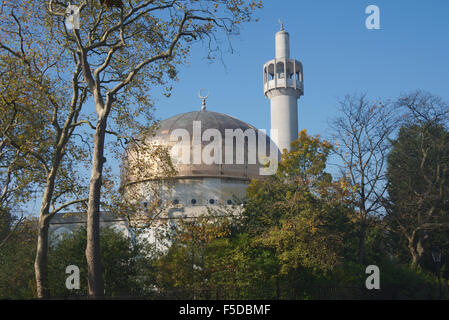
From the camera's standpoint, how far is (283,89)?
45.2m

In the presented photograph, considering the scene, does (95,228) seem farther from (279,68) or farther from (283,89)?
(279,68)

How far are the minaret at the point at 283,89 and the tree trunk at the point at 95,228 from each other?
2904 centimetres

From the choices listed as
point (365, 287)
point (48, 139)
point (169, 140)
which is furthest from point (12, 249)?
point (365, 287)

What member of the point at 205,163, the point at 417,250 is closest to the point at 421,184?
the point at 417,250

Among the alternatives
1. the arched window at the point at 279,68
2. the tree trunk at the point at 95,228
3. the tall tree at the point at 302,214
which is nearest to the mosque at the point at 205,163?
the tall tree at the point at 302,214

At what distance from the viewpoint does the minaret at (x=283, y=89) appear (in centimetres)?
4347

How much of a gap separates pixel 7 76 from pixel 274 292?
12.6 meters

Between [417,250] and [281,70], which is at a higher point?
[281,70]

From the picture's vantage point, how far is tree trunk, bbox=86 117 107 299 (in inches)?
564

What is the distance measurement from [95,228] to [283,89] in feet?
108

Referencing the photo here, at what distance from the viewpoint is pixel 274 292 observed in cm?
1795

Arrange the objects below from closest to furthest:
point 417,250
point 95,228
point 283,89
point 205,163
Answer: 1. point 95,228
2. point 417,250
3. point 205,163
4. point 283,89

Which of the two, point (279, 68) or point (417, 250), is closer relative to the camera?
point (417, 250)

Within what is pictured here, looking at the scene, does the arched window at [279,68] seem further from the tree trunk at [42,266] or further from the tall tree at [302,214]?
the tree trunk at [42,266]
